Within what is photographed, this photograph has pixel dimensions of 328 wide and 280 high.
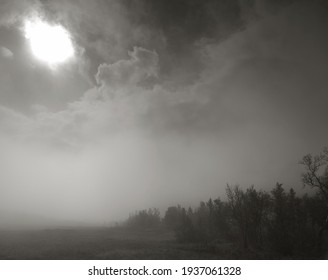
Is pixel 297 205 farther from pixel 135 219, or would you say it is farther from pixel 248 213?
pixel 135 219

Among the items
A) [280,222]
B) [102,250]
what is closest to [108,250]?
[102,250]

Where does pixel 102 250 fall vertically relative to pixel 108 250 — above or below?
above

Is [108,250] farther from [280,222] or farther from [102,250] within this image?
[280,222]

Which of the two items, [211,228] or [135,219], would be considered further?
[135,219]

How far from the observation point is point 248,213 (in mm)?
45781

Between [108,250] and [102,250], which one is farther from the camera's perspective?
[108,250]

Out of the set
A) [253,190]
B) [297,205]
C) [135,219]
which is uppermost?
[253,190]
